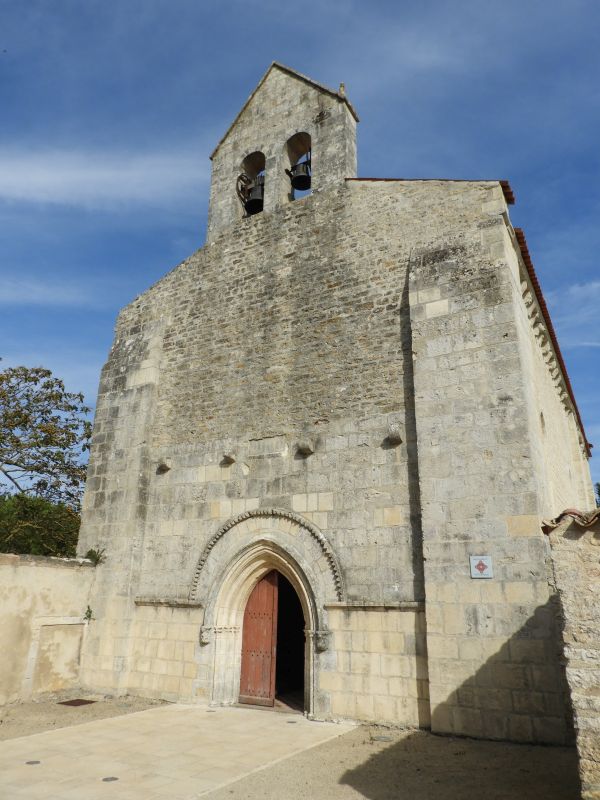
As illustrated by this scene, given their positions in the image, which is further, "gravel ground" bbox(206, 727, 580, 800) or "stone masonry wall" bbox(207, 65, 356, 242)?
"stone masonry wall" bbox(207, 65, 356, 242)

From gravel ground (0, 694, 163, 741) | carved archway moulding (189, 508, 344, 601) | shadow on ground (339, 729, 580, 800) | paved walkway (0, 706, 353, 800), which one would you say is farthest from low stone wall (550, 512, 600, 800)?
gravel ground (0, 694, 163, 741)

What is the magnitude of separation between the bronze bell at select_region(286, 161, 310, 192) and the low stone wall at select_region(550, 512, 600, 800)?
8691 millimetres

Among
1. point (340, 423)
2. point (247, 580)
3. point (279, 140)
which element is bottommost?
point (247, 580)

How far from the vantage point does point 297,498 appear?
871cm

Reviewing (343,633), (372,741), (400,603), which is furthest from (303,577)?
(372,741)

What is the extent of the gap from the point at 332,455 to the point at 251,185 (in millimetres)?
6361

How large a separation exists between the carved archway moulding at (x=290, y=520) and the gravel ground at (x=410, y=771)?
1881 mm

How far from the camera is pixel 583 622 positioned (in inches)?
165

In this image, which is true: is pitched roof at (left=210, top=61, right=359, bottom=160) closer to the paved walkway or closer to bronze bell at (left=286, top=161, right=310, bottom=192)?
bronze bell at (left=286, top=161, right=310, bottom=192)

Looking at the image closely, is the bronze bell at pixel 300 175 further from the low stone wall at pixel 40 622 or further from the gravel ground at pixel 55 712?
the gravel ground at pixel 55 712

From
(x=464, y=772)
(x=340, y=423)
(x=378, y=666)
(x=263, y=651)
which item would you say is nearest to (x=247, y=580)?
(x=263, y=651)

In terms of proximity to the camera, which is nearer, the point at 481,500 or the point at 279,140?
the point at 481,500

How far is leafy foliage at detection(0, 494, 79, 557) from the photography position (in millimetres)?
12789

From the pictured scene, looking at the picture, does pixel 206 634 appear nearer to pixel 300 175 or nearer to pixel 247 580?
pixel 247 580
